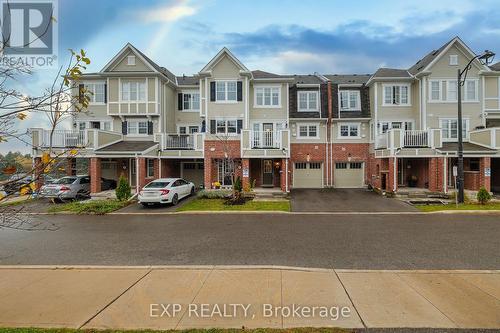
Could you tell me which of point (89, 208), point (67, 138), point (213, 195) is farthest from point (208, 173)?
point (67, 138)

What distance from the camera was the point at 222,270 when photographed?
688 centimetres

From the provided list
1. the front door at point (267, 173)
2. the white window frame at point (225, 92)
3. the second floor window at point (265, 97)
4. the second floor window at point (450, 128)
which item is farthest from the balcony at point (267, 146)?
the second floor window at point (450, 128)

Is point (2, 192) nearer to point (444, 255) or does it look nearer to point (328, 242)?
Answer: point (328, 242)

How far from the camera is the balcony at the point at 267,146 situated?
68.8ft

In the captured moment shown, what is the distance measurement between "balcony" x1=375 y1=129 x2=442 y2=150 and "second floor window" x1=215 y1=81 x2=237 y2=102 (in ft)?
39.2

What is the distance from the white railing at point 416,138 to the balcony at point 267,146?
8.37 metres

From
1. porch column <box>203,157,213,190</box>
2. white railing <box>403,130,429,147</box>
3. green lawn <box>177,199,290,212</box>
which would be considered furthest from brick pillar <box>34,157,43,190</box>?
white railing <box>403,130,429,147</box>

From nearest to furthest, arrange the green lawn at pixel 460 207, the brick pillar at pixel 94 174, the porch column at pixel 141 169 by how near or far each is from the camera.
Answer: the green lawn at pixel 460 207 < the brick pillar at pixel 94 174 < the porch column at pixel 141 169

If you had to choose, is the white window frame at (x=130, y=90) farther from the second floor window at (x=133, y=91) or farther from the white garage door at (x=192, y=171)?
the white garage door at (x=192, y=171)

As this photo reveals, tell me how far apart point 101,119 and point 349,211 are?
822 inches

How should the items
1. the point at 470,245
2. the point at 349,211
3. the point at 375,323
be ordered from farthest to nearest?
the point at 349,211, the point at 470,245, the point at 375,323

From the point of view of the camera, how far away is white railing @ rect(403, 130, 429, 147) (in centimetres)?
2070

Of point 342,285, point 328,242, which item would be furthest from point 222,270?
point 328,242

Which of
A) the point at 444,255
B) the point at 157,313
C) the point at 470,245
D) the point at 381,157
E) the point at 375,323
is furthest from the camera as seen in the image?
the point at 381,157
